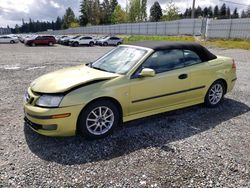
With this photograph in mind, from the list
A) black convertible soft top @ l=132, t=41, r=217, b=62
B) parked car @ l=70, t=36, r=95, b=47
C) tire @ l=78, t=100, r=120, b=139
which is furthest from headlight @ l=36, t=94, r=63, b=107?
parked car @ l=70, t=36, r=95, b=47

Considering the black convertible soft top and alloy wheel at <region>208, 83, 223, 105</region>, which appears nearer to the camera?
the black convertible soft top

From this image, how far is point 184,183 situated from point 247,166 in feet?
3.25

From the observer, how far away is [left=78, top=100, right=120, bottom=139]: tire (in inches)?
147

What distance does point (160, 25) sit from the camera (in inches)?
1544

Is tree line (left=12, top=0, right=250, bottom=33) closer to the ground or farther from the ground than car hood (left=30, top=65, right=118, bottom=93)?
farther from the ground

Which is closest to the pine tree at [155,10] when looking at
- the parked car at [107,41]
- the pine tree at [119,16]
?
the pine tree at [119,16]

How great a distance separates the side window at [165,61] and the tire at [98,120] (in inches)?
38.6

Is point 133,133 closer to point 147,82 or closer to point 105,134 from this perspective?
point 105,134

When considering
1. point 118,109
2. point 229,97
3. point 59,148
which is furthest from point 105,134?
point 229,97

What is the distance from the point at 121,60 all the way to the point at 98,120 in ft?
4.19

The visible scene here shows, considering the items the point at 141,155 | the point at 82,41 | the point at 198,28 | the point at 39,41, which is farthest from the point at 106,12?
the point at 141,155

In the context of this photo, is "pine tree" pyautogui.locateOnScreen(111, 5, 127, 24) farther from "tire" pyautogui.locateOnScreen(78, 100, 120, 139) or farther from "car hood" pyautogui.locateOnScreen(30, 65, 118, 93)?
"tire" pyautogui.locateOnScreen(78, 100, 120, 139)

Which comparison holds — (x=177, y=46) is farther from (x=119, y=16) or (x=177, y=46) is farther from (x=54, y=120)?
(x=119, y=16)

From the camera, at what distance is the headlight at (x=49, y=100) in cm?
353
